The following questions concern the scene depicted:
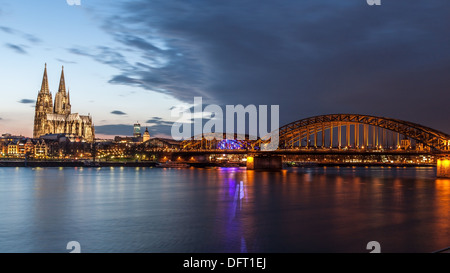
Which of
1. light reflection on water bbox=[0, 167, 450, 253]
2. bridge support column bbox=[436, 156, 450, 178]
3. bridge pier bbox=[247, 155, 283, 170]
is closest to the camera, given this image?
light reflection on water bbox=[0, 167, 450, 253]

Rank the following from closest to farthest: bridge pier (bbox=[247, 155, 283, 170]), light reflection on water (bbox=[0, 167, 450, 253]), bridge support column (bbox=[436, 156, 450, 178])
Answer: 1. light reflection on water (bbox=[0, 167, 450, 253])
2. bridge support column (bbox=[436, 156, 450, 178])
3. bridge pier (bbox=[247, 155, 283, 170])

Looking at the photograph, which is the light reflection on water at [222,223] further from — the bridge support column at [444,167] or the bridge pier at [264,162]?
the bridge pier at [264,162]

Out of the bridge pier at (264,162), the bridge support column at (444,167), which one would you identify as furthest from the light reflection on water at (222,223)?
the bridge pier at (264,162)

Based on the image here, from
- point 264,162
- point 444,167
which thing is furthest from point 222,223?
point 264,162

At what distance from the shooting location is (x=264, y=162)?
120 meters

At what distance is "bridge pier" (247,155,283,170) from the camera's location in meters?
119

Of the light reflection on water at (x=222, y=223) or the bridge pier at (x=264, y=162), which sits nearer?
the light reflection on water at (x=222, y=223)

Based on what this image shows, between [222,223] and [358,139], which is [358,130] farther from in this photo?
[222,223]

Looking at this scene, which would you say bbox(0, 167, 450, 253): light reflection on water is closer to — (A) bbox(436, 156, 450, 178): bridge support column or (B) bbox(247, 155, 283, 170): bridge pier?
(A) bbox(436, 156, 450, 178): bridge support column

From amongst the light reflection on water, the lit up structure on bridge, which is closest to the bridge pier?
the lit up structure on bridge

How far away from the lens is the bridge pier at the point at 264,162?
11912cm
